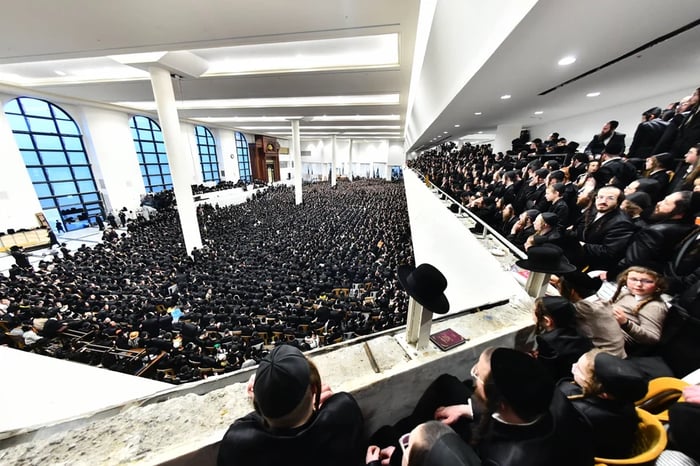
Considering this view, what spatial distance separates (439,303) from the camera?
5.73 feet

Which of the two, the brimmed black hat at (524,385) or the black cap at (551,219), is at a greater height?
the black cap at (551,219)

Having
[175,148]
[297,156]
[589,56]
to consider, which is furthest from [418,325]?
[297,156]

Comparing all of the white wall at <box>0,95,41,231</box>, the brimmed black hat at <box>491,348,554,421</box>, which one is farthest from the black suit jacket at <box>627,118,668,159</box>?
the white wall at <box>0,95,41,231</box>

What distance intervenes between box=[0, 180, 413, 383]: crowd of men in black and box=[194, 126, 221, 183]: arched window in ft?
45.6

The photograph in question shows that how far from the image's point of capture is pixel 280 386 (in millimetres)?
A: 1138

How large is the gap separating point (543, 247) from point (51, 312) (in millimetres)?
9238

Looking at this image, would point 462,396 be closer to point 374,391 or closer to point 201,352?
point 374,391

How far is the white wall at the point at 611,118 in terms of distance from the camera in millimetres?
5809

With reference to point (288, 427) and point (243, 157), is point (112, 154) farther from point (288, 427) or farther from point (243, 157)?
point (288, 427)

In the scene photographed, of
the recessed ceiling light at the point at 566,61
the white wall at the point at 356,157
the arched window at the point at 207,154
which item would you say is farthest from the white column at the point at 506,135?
Answer: the white wall at the point at 356,157

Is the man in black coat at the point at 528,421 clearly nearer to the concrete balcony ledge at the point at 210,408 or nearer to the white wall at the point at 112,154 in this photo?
the concrete balcony ledge at the point at 210,408

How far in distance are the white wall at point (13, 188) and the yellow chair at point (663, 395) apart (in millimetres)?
19456

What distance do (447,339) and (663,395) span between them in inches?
47.0

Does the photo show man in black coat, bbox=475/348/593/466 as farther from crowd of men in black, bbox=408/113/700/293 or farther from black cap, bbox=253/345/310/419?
crowd of men in black, bbox=408/113/700/293
